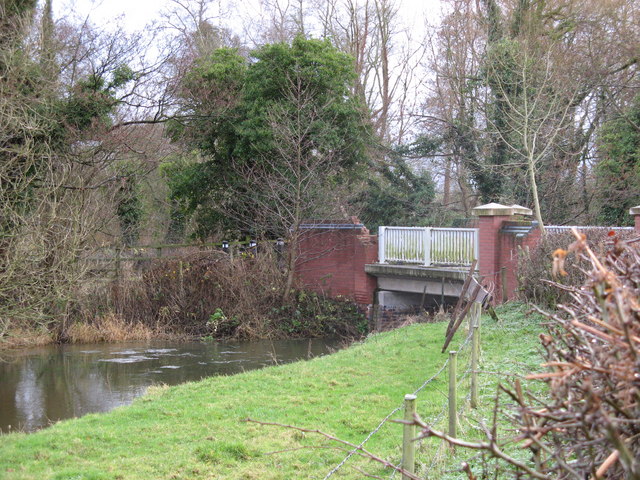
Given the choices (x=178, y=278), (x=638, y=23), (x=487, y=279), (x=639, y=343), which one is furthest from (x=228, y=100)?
(x=639, y=343)

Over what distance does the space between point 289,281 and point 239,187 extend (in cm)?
379

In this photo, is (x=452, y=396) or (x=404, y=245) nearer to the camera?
(x=452, y=396)

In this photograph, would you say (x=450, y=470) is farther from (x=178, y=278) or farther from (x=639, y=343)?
(x=178, y=278)

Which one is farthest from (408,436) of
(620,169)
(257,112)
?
(620,169)

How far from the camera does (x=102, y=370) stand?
15.1m

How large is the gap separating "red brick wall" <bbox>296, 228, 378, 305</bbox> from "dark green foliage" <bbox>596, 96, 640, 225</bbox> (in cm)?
797

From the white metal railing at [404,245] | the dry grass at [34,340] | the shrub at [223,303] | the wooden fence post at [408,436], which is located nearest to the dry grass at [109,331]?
the shrub at [223,303]

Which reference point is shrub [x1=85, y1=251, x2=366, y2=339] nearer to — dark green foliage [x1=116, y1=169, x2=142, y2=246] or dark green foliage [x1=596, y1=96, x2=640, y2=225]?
dark green foliage [x1=116, y1=169, x2=142, y2=246]

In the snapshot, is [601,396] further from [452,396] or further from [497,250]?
[497,250]

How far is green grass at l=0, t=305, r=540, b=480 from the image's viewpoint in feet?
22.6

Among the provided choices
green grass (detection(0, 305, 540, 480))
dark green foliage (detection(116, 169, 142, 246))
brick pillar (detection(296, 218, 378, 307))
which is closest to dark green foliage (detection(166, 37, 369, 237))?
dark green foliage (detection(116, 169, 142, 246))

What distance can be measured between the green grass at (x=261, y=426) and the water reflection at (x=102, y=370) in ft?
5.22

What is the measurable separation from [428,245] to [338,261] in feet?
12.1

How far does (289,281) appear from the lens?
21.6 m
